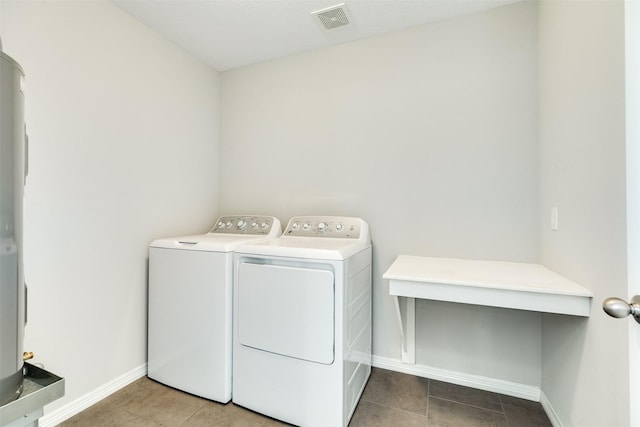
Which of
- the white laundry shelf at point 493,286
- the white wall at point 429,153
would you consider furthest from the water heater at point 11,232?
the white wall at point 429,153

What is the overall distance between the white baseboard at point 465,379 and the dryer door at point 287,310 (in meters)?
0.87

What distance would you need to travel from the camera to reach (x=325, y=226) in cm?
211

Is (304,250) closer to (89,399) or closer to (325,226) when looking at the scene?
(325,226)

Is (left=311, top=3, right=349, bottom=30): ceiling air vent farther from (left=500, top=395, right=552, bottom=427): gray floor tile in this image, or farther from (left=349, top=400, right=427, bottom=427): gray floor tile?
(left=500, top=395, right=552, bottom=427): gray floor tile

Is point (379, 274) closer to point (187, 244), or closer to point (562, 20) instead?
point (187, 244)

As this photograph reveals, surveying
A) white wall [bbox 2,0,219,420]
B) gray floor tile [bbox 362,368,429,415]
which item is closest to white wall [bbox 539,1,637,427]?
gray floor tile [bbox 362,368,429,415]

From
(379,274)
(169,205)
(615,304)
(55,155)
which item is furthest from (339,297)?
(55,155)

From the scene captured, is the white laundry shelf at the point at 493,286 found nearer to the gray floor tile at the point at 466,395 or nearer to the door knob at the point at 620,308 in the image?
the door knob at the point at 620,308

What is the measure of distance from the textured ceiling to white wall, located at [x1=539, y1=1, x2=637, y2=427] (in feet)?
2.43

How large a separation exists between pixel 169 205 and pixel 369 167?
1598mm

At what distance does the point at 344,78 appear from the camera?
227cm

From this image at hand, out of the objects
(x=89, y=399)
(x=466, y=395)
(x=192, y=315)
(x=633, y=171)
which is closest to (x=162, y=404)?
(x=89, y=399)

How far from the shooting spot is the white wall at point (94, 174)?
147 centimetres

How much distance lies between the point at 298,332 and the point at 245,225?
1.10m
